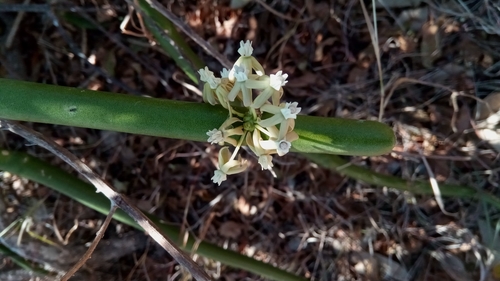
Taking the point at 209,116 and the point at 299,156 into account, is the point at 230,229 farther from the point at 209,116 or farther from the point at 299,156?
the point at 209,116

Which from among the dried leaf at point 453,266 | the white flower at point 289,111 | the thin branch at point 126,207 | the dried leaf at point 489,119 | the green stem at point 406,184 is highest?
the white flower at point 289,111

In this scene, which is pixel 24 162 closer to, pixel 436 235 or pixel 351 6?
pixel 351 6

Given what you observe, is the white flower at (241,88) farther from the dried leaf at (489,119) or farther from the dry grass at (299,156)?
the dried leaf at (489,119)

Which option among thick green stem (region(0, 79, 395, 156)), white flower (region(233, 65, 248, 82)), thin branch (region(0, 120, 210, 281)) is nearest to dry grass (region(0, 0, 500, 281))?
thin branch (region(0, 120, 210, 281))

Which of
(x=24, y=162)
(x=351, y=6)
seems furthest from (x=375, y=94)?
(x=24, y=162)

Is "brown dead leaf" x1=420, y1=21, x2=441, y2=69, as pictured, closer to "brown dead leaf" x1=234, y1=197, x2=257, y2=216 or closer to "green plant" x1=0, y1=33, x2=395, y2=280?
"brown dead leaf" x1=234, y1=197, x2=257, y2=216

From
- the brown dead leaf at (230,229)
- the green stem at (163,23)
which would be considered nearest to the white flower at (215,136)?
the green stem at (163,23)
